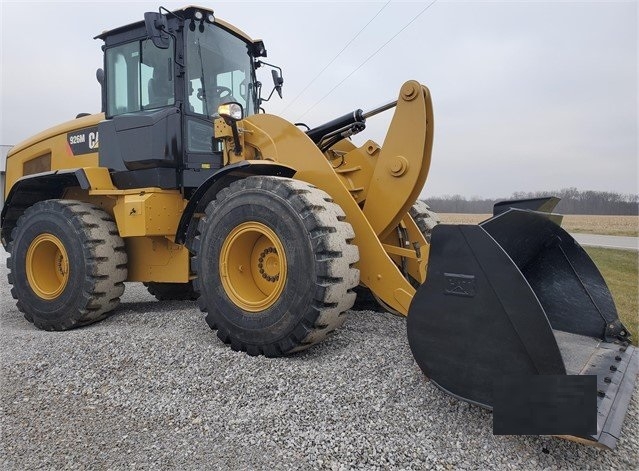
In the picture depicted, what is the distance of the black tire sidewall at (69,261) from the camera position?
14.4 feet

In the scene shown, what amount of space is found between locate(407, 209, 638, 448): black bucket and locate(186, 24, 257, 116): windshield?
300 centimetres

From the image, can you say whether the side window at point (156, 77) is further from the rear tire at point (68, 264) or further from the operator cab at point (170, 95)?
the rear tire at point (68, 264)

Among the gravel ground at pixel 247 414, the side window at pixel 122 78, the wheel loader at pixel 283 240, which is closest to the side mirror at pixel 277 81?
the wheel loader at pixel 283 240

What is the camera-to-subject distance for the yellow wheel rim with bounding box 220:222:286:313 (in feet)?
11.1

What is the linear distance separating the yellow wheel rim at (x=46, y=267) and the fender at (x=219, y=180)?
5.01ft

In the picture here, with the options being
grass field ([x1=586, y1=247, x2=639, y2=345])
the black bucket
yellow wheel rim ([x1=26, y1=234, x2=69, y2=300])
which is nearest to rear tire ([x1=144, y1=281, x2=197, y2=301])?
yellow wheel rim ([x1=26, y1=234, x2=69, y2=300])

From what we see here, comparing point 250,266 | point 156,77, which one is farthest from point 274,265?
point 156,77

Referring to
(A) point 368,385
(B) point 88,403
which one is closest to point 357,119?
(A) point 368,385

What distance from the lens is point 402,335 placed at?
3477mm

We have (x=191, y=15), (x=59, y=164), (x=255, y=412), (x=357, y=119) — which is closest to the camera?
(x=255, y=412)

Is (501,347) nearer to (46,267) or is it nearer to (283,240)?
(283,240)

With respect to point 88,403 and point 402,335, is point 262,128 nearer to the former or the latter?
point 402,335

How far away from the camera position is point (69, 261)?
4.48 metres

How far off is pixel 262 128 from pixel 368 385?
242cm
